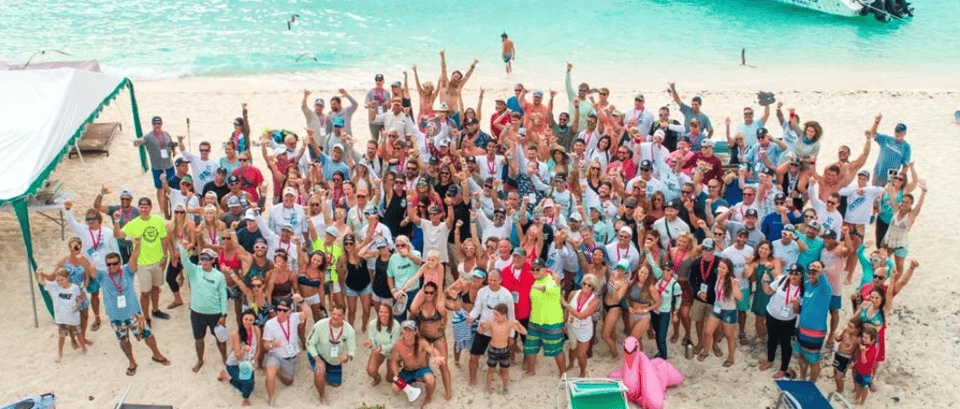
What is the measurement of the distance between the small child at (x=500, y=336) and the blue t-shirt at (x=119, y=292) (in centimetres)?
371

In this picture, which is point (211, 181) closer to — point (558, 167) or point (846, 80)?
point (558, 167)

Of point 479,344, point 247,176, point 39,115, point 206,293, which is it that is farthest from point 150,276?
point 479,344

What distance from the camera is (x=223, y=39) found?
95.8ft

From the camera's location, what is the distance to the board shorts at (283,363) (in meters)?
8.44

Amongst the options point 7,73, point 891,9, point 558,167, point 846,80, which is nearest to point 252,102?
point 7,73

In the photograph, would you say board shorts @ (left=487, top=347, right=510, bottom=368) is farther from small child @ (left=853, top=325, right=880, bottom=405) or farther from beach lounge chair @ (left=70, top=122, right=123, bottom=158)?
beach lounge chair @ (left=70, top=122, right=123, bottom=158)

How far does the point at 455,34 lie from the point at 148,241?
2213 cm

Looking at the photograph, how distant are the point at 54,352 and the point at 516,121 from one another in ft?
21.1

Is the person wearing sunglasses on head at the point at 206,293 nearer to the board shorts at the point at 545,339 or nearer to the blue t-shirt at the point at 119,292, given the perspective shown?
the blue t-shirt at the point at 119,292

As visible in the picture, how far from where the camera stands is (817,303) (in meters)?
8.32

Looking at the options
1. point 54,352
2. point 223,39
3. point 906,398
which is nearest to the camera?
point 906,398

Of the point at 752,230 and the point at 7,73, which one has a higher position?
the point at 7,73

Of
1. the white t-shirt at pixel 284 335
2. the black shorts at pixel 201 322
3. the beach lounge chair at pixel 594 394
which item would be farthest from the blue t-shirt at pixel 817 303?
the black shorts at pixel 201 322

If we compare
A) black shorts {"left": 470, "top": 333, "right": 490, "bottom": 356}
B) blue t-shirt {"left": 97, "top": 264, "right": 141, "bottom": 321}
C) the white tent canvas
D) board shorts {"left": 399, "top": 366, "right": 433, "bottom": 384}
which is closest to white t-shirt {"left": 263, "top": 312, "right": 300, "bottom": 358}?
board shorts {"left": 399, "top": 366, "right": 433, "bottom": 384}
